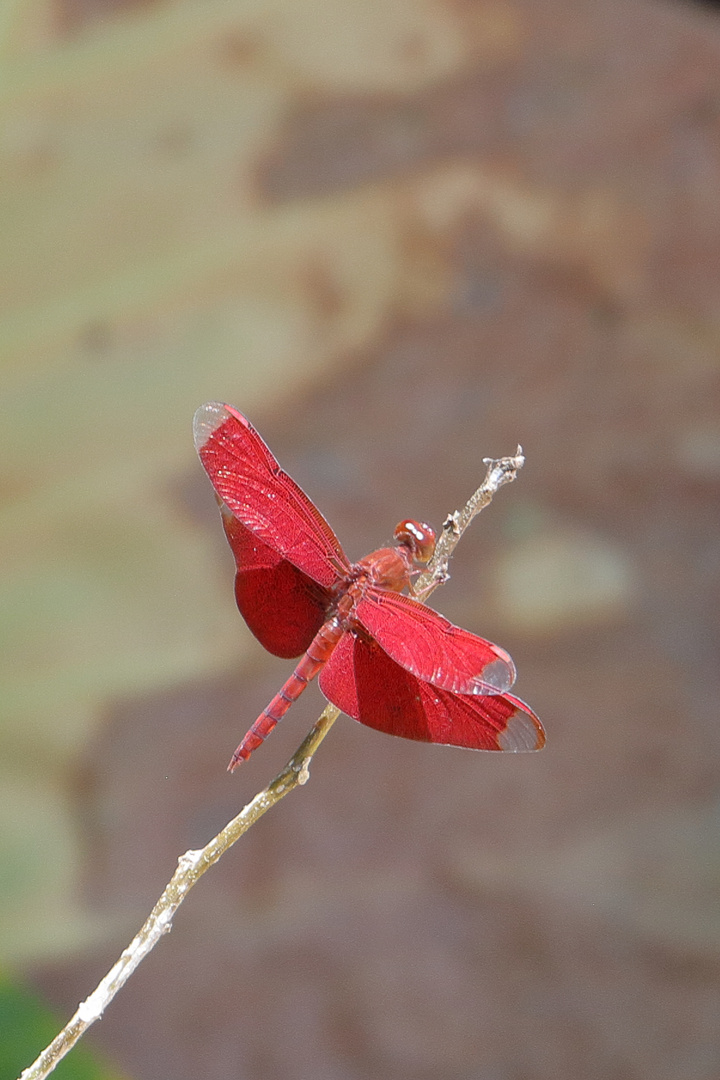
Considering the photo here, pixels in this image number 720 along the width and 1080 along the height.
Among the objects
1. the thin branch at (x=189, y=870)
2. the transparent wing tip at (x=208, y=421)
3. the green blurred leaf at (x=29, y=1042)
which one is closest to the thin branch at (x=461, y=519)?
the thin branch at (x=189, y=870)

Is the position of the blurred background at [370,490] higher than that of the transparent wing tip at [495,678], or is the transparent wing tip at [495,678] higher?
the blurred background at [370,490]

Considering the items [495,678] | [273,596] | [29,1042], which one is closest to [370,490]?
[29,1042]

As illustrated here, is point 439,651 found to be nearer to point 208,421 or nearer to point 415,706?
point 415,706

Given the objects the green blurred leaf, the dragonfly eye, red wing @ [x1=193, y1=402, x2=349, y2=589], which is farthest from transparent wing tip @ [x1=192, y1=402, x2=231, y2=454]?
the green blurred leaf

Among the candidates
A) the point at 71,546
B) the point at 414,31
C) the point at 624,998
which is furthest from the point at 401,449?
the point at 624,998

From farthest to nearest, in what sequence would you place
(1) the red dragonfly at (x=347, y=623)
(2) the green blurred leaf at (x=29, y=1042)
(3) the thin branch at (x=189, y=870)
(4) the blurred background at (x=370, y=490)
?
(4) the blurred background at (x=370, y=490) → (2) the green blurred leaf at (x=29, y=1042) → (1) the red dragonfly at (x=347, y=623) → (3) the thin branch at (x=189, y=870)

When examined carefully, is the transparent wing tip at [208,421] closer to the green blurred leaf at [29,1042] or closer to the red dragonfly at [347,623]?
the red dragonfly at [347,623]

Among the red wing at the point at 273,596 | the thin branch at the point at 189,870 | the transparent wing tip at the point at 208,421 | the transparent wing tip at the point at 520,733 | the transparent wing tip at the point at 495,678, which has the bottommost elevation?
the thin branch at the point at 189,870

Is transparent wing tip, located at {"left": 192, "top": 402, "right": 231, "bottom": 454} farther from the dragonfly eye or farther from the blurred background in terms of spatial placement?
the blurred background
